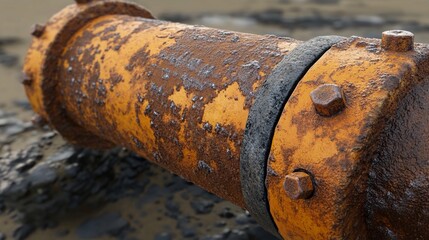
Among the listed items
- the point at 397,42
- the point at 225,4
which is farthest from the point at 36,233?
the point at 225,4

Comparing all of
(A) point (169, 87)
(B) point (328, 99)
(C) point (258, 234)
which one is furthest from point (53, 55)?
(B) point (328, 99)

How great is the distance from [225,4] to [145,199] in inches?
150

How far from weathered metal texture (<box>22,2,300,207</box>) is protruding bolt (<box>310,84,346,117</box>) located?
0.65ft

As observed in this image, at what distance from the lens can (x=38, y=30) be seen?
1813 mm

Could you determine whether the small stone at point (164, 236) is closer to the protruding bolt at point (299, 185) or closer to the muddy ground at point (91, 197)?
the muddy ground at point (91, 197)

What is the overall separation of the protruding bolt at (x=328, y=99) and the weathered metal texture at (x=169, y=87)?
0.20 meters

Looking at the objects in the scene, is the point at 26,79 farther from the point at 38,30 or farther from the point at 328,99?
the point at 328,99

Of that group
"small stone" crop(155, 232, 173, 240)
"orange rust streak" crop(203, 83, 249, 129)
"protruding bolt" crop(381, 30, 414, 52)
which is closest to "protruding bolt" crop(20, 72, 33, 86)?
"small stone" crop(155, 232, 173, 240)

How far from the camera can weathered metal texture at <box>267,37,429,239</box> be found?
0.87 m

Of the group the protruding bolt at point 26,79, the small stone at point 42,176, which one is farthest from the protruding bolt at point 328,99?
the small stone at point 42,176

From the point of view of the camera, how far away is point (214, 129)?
45.1 inches

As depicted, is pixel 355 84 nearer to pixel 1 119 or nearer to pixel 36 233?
pixel 36 233

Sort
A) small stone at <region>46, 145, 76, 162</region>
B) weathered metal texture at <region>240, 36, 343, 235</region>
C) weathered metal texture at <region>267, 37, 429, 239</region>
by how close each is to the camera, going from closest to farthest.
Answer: weathered metal texture at <region>267, 37, 429, 239</region>, weathered metal texture at <region>240, 36, 343, 235</region>, small stone at <region>46, 145, 76, 162</region>

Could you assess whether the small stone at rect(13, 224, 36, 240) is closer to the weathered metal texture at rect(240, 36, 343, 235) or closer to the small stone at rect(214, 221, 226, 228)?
the small stone at rect(214, 221, 226, 228)
